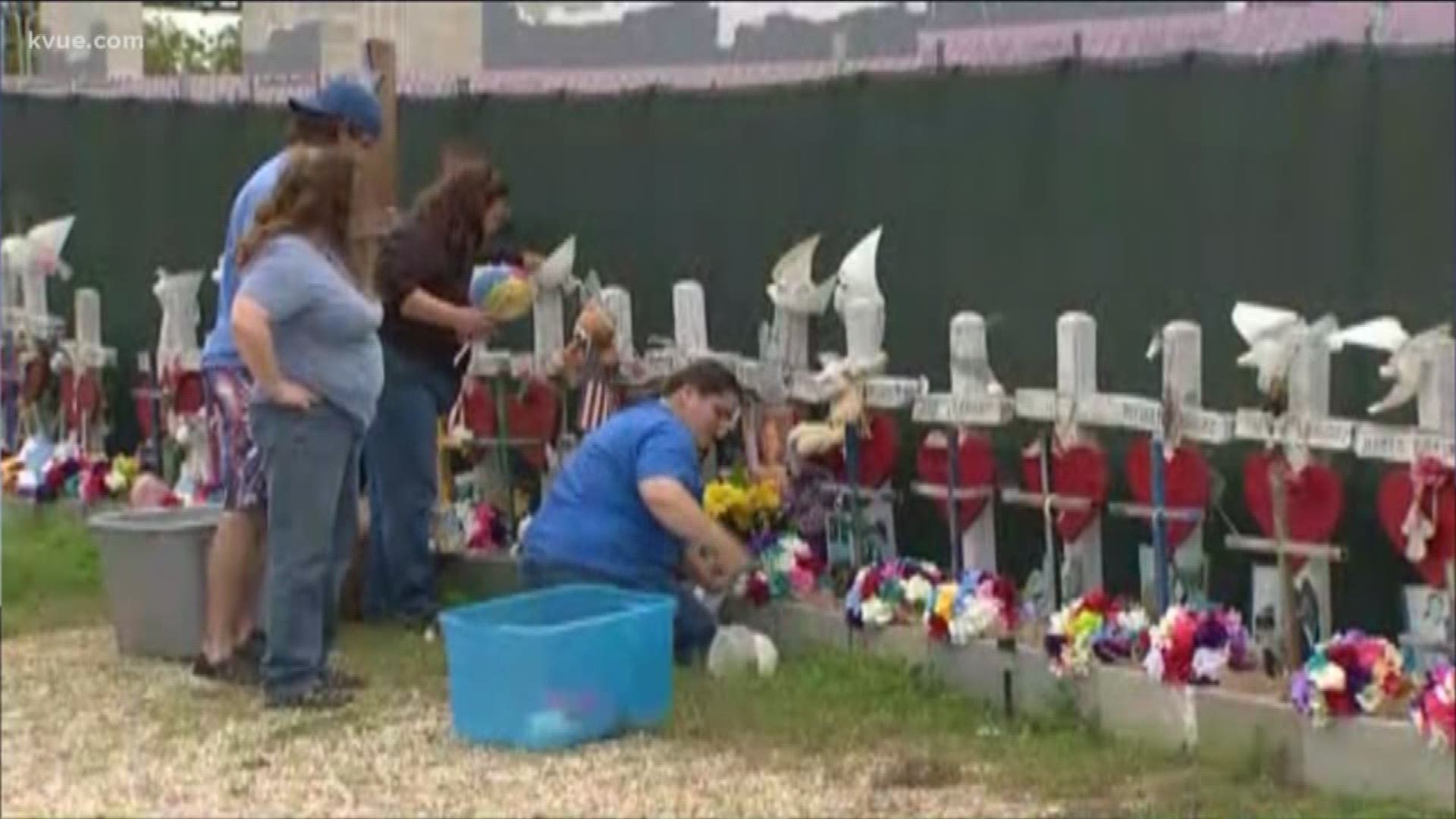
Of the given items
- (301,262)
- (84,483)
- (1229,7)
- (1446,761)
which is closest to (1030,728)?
(1446,761)

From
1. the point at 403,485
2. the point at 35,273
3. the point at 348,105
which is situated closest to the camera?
the point at 348,105

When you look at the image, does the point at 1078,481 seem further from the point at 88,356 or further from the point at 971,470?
the point at 88,356

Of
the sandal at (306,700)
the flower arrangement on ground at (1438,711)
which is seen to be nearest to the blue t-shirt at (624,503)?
the sandal at (306,700)

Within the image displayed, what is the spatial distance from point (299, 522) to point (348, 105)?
110cm

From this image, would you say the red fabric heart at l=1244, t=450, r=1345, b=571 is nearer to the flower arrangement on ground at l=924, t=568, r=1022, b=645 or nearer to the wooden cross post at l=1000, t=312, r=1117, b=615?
the wooden cross post at l=1000, t=312, r=1117, b=615

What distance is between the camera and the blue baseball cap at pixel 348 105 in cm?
611

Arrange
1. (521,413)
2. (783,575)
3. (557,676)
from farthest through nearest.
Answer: (521,413), (783,575), (557,676)

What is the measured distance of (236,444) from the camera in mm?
6105

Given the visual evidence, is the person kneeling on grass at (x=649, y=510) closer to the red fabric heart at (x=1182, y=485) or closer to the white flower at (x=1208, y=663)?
the red fabric heart at (x=1182, y=485)

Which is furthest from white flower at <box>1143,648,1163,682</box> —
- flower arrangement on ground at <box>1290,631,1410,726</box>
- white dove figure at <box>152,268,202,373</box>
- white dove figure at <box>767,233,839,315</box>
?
white dove figure at <box>152,268,202,373</box>

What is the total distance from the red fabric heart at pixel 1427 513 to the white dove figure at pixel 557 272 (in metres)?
2.86

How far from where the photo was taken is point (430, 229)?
21.9 ft

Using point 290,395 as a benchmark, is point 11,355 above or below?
below

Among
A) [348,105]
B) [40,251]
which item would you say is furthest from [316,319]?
[40,251]
